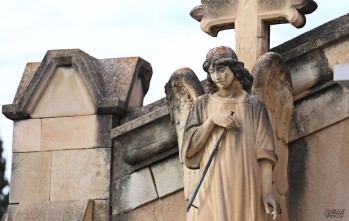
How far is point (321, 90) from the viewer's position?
14492 millimetres

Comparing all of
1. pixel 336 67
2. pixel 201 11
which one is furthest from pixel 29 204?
pixel 336 67

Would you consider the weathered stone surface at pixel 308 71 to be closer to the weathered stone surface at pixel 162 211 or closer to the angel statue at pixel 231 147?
the angel statue at pixel 231 147

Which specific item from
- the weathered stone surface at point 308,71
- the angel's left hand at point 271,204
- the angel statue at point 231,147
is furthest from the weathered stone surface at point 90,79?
the angel's left hand at point 271,204

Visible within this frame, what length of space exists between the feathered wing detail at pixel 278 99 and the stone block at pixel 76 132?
1.91 metres

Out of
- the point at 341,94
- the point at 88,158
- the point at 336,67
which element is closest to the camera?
the point at 336,67

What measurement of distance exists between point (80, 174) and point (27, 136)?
714 millimetres

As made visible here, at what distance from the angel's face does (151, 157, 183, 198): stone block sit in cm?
153

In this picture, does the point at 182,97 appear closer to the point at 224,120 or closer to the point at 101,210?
the point at 224,120

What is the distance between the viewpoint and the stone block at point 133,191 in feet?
49.9

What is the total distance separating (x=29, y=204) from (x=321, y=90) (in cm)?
313

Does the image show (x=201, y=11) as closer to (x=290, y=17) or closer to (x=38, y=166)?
(x=290, y=17)

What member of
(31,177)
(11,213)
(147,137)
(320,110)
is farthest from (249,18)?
(11,213)

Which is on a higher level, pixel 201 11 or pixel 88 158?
pixel 201 11

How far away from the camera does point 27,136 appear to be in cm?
1587
